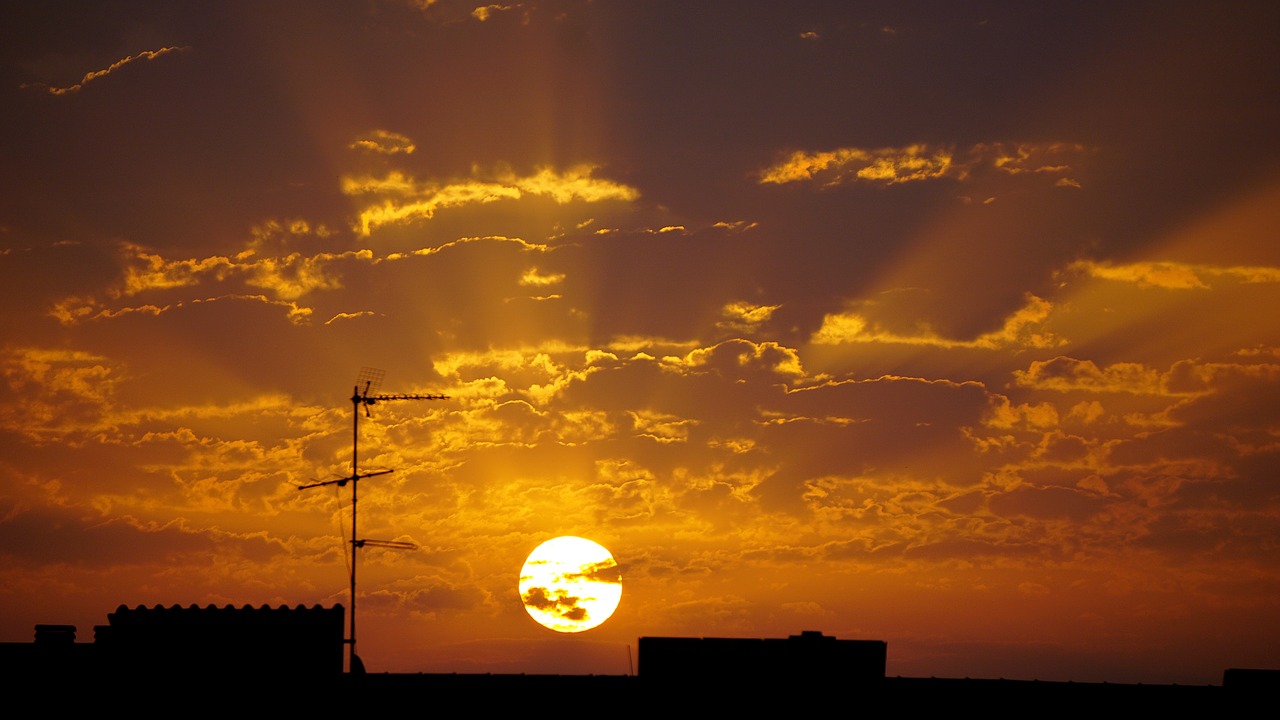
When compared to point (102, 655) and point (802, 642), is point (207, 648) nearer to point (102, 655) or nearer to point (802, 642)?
point (102, 655)

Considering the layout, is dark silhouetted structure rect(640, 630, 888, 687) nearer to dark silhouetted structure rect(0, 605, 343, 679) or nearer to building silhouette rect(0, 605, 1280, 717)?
building silhouette rect(0, 605, 1280, 717)

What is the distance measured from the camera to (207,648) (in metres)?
43.8

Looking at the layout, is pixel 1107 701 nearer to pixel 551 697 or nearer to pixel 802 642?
pixel 802 642

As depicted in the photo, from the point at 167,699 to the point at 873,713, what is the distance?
21.3m

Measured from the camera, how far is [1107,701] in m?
44.8

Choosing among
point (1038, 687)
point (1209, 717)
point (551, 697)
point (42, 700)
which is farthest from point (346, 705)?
point (1209, 717)

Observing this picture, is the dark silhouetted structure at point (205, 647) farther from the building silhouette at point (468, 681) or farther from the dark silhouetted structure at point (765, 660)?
the dark silhouetted structure at point (765, 660)

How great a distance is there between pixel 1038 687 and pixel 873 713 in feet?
18.2

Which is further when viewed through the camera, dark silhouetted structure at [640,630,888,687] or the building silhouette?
dark silhouetted structure at [640,630,888,687]

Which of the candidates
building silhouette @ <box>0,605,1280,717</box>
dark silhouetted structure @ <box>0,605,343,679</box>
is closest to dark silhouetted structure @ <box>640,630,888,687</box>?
building silhouette @ <box>0,605,1280,717</box>

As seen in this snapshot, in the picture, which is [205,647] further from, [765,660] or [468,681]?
[765,660]

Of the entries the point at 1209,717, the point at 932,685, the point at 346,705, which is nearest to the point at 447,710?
the point at 346,705

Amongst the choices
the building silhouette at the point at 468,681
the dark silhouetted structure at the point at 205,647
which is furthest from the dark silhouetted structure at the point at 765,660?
the dark silhouetted structure at the point at 205,647

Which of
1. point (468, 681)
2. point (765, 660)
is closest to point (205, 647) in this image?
point (468, 681)
